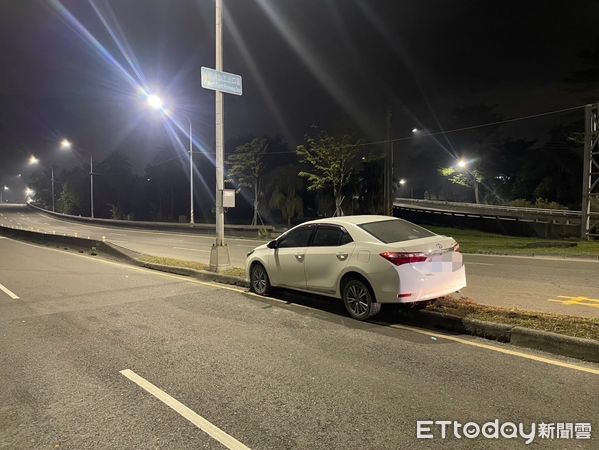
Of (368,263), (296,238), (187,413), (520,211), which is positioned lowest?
(187,413)

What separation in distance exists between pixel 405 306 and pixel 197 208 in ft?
204

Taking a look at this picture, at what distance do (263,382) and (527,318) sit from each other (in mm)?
3850

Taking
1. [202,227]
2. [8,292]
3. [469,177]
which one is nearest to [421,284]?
[8,292]

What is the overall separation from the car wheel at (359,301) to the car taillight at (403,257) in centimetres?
65

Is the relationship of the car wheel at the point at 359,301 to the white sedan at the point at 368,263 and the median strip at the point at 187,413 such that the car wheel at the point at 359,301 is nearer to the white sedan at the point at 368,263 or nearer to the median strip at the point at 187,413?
the white sedan at the point at 368,263

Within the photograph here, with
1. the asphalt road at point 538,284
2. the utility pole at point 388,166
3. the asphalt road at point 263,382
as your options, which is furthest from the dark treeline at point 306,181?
the asphalt road at point 263,382

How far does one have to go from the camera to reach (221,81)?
1160cm

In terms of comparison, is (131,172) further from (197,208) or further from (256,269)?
(256,269)

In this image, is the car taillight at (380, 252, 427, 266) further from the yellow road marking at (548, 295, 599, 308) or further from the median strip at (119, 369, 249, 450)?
A: the yellow road marking at (548, 295, 599, 308)

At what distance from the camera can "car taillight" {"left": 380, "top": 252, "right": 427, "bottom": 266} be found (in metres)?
6.55

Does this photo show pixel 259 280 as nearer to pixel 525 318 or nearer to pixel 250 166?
pixel 525 318

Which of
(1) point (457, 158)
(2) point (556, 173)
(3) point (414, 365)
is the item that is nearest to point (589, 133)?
(3) point (414, 365)

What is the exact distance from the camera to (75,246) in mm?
21938

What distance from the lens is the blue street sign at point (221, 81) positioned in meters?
11.2
